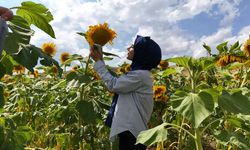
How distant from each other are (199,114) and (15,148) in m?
0.86

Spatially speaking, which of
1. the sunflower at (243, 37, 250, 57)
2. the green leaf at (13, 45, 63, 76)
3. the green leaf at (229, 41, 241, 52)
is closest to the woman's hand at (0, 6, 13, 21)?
the green leaf at (13, 45, 63, 76)

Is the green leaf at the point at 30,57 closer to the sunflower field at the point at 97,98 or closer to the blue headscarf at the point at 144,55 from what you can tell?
the sunflower field at the point at 97,98

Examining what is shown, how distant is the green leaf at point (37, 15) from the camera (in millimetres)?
2180

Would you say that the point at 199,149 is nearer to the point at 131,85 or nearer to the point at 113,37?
the point at 131,85

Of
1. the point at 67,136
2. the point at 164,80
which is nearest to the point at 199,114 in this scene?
the point at 67,136

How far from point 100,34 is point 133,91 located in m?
0.44

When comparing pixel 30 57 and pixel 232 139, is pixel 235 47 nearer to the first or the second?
pixel 232 139

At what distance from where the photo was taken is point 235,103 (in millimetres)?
1892

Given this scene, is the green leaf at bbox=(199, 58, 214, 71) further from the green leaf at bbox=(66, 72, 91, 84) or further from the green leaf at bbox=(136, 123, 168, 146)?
the green leaf at bbox=(66, 72, 91, 84)

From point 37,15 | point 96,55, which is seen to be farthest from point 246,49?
point 37,15

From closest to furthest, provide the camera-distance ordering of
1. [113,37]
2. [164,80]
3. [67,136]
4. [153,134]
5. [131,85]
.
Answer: [153,134] → [131,85] → [113,37] → [67,136] → [164,80]

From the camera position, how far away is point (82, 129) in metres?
3.15

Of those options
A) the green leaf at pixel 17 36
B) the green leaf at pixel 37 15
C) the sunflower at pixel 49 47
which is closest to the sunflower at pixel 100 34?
the green leaf at pixel 37 15

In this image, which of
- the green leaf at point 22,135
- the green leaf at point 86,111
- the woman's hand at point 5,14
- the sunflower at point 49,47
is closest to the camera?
the woman's hand at point 5,14
